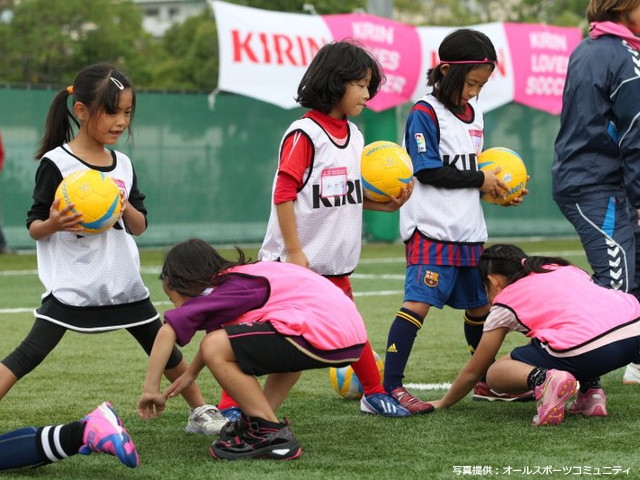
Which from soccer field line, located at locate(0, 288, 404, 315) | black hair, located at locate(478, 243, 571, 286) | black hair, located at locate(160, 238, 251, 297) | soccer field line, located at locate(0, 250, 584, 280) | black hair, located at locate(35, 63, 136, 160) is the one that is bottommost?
soccer field line, located at locate(0, 250, 584, 280)

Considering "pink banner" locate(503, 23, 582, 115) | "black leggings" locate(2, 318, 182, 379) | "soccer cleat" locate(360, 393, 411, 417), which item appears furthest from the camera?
"pink banner" locate(503, 23, 582, 115)

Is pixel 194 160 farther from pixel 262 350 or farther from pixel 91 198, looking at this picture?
pixel 262 350

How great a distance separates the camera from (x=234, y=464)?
4.49 metres

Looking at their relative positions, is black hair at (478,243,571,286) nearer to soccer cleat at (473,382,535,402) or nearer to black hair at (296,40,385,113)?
soccer cleat at (473,382,535,402)

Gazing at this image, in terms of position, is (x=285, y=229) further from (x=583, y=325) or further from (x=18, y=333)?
(x=18, y=333)

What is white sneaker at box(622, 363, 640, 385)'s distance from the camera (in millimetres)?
6359

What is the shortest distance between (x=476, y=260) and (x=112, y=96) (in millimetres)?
2004

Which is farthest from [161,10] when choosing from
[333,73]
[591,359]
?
[591,359]

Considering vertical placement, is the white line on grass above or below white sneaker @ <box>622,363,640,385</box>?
below

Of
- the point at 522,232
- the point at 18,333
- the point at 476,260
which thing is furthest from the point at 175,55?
the point at 476,260

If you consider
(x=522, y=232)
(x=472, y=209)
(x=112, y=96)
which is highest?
(x=112, y=96)

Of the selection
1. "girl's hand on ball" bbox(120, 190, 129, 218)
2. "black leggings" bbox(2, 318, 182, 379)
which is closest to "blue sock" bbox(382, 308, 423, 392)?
"black leggings" bbox(2, 318, 182, 379)

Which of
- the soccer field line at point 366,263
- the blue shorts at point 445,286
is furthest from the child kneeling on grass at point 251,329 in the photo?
the soccer field line at point 366,263

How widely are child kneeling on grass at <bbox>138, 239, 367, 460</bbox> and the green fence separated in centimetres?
1096
